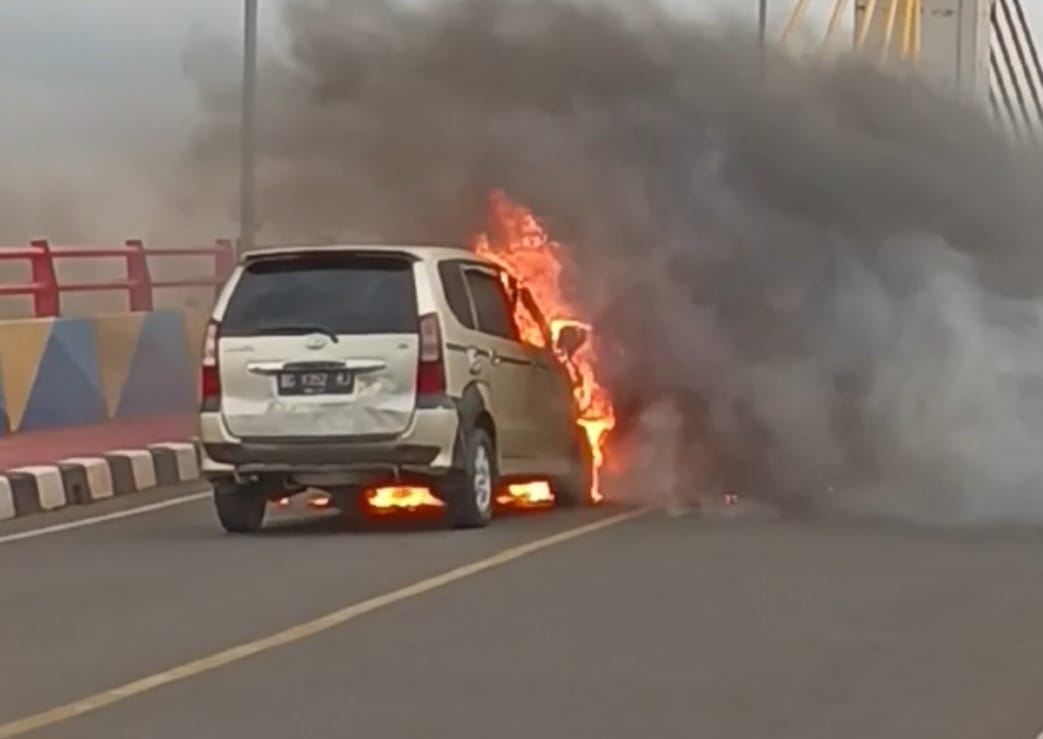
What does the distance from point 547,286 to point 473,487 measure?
2969 millimetres

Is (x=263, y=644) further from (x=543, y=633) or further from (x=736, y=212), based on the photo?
(x=736, y=212)

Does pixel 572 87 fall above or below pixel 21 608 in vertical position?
above

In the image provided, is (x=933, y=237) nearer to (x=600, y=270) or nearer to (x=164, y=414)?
(x=600, y=270)

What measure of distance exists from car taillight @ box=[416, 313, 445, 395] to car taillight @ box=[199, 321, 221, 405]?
1.20m

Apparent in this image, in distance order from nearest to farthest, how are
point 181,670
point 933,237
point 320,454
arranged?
point 181,670
point 320,454
point 933,237

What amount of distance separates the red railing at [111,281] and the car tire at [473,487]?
22.6 feet

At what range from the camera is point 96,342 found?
69.7 ft

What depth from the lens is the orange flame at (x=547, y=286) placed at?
57.1 ft

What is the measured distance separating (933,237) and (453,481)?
473cm

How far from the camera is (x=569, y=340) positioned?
55.6ft

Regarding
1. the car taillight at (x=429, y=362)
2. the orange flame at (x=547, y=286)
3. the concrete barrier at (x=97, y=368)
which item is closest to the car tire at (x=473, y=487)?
the car taillight at (x=429, y=362)

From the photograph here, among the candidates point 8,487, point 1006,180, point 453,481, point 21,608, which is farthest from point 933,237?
point 21,608

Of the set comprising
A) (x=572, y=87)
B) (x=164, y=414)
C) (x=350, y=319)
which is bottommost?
(x=164, y=414)

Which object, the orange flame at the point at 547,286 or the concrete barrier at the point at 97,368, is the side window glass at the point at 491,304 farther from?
the concrete barrier at the point at 97,368
